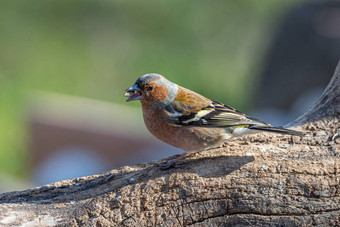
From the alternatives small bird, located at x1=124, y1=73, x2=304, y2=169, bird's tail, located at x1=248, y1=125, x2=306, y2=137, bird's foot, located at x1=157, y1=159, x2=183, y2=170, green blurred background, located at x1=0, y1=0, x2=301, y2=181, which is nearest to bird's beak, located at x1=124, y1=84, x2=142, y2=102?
small bird, located at x1=124, y1=73, x2=304, y2=169

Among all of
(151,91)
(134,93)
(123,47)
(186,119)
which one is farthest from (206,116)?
(123,47)

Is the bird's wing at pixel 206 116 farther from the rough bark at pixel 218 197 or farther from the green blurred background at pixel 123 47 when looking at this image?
the green blurred background at pixel 123 47

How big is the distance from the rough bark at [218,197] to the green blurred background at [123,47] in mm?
5669

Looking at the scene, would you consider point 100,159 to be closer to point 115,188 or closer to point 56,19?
point 115,188

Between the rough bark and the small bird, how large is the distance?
0.36 meters

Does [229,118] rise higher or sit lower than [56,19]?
lower

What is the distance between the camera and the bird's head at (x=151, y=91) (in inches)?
175

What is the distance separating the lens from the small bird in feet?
13.5

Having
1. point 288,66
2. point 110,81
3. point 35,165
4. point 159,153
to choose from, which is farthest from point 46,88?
point 288,66

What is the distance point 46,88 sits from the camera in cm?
1052

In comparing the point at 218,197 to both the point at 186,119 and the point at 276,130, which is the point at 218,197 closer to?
the point at 276,130

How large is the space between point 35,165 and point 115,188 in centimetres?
486

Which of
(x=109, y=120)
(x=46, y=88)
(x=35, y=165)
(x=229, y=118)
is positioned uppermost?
(x=46, y=88)

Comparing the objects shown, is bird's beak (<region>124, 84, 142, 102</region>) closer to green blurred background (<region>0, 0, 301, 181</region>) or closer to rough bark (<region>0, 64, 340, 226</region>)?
rough bark (<region>0, 64, 340, 226</region>)
